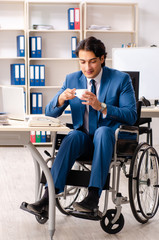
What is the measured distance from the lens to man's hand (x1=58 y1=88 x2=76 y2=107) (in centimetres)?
251

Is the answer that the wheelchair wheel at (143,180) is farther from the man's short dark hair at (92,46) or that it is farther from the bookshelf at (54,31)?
the bookshelf at (54,31)

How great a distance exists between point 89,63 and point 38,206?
92cm

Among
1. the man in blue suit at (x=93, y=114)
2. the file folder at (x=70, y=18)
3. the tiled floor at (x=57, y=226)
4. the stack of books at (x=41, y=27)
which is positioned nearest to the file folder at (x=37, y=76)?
the stack of books at (x=41, y=27)

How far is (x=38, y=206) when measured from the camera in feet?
8.04

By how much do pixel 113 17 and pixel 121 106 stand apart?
155 inches

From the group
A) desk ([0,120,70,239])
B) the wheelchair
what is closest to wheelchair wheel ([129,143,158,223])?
the wheelchair

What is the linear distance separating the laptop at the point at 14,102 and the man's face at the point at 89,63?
44 centimetres

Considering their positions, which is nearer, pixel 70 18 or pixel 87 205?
pixel 87 205

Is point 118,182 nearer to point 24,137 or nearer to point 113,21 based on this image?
point 24,137

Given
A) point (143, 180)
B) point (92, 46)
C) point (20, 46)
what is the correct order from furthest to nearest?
point (20, 46) → point (143, 180) → point (92, 46)

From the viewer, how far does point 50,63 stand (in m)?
6.36

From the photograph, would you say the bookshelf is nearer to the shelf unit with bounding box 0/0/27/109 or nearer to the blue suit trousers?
the shelf unit with bounding box 0/0/27/109

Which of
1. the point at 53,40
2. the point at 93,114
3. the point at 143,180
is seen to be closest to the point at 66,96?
the point at 93,114

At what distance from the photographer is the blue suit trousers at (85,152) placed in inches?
95.4
